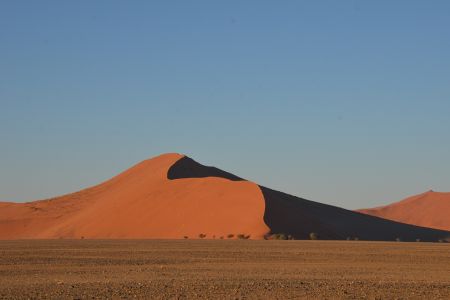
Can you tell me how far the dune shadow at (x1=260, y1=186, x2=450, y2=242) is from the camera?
68188 mm

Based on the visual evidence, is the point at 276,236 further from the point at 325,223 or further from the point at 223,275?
the point at 223,275

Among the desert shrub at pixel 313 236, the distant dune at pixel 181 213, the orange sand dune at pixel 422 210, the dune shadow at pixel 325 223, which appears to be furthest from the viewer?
the orange sand dune at pixel 422 210

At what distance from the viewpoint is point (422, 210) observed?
141625mm

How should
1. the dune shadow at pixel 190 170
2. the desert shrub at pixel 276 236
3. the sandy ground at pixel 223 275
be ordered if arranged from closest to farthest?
the sandy ground at pixel 223 275, the desert shrub at pixel 276 236, the dune shadow at pixel 190 170

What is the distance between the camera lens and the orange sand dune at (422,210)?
132962 millimetres

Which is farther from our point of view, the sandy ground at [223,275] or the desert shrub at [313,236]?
the desert shrub at [313,236]

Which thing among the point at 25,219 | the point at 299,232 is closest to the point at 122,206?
the point at 25,219

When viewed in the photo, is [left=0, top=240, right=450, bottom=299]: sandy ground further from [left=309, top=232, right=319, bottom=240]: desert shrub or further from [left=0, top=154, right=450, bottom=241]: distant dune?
[left=0, top=154, right=450, bottom=241]: distant dune

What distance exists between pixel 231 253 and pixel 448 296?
63.1 ft

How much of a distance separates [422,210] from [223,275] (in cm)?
12090

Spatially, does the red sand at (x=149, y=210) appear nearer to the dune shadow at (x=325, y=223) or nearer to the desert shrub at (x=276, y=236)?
the desert shrub at (x=276, y=236)

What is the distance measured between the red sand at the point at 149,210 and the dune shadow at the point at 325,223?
1.52m

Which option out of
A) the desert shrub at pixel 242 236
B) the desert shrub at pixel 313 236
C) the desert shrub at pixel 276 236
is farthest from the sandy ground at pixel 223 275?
the desert shrub at pixel 313 236

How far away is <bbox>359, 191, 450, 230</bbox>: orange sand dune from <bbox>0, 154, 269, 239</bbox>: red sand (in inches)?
1980
